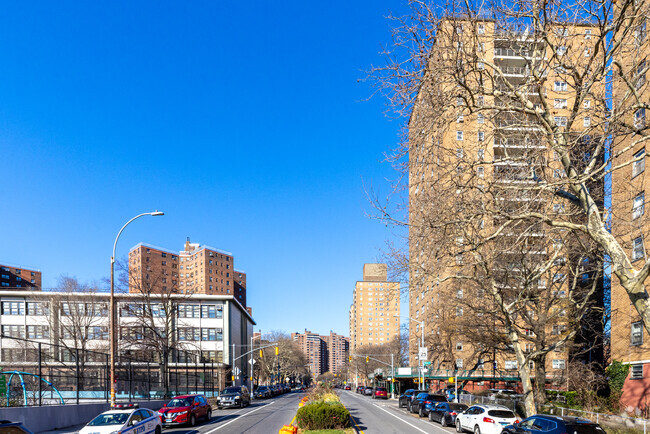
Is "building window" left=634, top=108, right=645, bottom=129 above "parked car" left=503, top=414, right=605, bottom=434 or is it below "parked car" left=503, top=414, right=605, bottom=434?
above

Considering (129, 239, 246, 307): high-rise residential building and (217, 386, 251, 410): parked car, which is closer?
(217, 386, 251, 410): parked car

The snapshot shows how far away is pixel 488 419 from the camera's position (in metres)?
21.9

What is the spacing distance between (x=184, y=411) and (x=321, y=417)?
8867mm

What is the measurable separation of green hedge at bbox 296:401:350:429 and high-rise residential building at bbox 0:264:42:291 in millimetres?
150619

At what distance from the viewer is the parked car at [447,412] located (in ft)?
92.2

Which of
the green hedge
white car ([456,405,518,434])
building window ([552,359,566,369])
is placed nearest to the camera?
the green hedge

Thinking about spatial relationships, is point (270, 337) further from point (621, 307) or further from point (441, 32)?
point (441, 32)

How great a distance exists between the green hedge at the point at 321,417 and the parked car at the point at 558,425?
7027mm

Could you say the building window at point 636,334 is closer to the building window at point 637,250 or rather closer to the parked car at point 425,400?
the building window at point 637,250

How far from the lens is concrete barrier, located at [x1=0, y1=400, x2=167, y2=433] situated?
64.7 ft

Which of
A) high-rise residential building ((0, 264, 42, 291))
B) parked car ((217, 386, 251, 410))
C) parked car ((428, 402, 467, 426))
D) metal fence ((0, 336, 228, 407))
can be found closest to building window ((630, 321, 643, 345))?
parked car ((428, 402, 467, 426))

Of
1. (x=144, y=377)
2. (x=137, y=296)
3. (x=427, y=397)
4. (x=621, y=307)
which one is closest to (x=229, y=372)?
(x=137, y=296)

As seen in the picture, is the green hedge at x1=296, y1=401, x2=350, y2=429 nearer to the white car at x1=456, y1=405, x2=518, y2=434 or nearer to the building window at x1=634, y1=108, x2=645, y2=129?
the white car at x1=456, y1=405, x2=518, y2=434

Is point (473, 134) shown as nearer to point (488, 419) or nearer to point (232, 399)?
point (488, 419)
